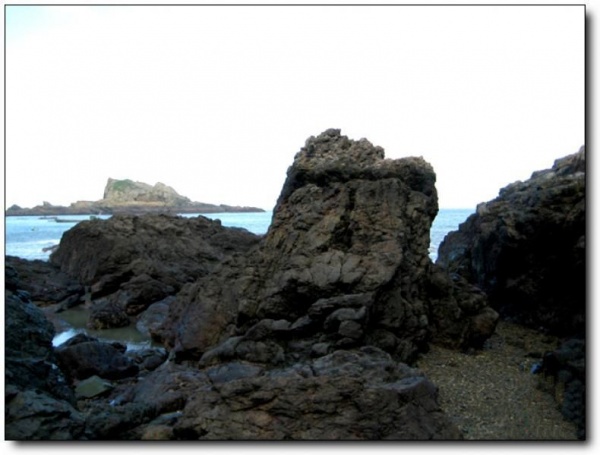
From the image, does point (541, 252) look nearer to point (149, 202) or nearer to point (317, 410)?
point (317, 410)

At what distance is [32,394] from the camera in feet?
18.5

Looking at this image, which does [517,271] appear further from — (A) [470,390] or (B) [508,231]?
(A) [470,390]

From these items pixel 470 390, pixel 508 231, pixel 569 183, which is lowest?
pixel 470 390

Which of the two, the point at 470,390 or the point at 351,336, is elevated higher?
the point at 351,336

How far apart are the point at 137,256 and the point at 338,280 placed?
12309 millimetres

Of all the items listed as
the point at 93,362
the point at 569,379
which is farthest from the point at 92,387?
the point at 569,379

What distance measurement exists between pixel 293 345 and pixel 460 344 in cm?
318

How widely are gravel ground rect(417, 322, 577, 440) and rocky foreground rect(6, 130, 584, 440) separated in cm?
44

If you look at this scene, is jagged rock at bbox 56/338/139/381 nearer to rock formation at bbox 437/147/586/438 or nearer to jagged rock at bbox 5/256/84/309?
rock formation at bbox 437/147/586/438

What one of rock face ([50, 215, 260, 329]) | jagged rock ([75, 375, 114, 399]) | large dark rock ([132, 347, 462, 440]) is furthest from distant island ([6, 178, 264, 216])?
large dark rock ([132, 347, 462, 440])

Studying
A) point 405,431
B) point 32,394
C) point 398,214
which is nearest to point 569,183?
point 398,214

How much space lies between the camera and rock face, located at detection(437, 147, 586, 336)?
380 inches

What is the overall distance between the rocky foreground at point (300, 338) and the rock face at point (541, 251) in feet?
5.11

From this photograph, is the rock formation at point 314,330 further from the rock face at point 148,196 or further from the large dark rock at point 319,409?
the rock face at point 148,196
